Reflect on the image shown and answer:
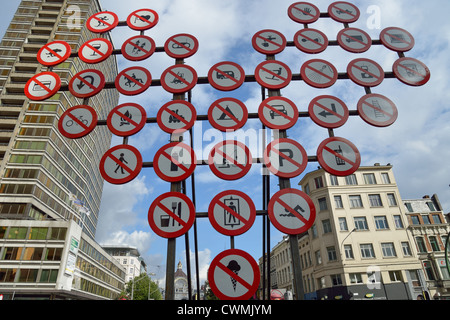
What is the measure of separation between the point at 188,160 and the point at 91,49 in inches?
184

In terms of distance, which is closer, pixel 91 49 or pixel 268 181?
pixel 268 181

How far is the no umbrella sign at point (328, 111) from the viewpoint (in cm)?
575

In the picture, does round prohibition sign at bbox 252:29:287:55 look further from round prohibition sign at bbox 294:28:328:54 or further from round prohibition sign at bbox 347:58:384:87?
round prohibition sign at bbox 347:58:384:87

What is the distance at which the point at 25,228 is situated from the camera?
41.0 metres

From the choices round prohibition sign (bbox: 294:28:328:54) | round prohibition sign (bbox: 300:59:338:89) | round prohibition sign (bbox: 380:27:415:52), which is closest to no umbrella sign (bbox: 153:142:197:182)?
round prohibition sign (bbox: 300:59:338:89)

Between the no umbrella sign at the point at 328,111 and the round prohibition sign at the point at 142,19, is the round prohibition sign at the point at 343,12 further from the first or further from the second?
the round prohibition sign at the point at 142,19

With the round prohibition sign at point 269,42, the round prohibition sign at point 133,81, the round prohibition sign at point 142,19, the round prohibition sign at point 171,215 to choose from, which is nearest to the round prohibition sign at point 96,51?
the round prohibition sign at point 142,19

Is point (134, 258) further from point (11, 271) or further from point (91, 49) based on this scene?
Answer: point (91, 49)

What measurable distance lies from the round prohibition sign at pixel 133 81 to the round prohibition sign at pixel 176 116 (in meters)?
1.00

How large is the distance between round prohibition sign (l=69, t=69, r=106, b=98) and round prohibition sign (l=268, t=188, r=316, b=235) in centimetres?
470

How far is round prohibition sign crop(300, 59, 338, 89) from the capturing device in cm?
653

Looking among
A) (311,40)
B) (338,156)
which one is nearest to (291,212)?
(338,156)

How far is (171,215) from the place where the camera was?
471 cm

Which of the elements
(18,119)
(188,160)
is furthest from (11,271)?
(188,160)
